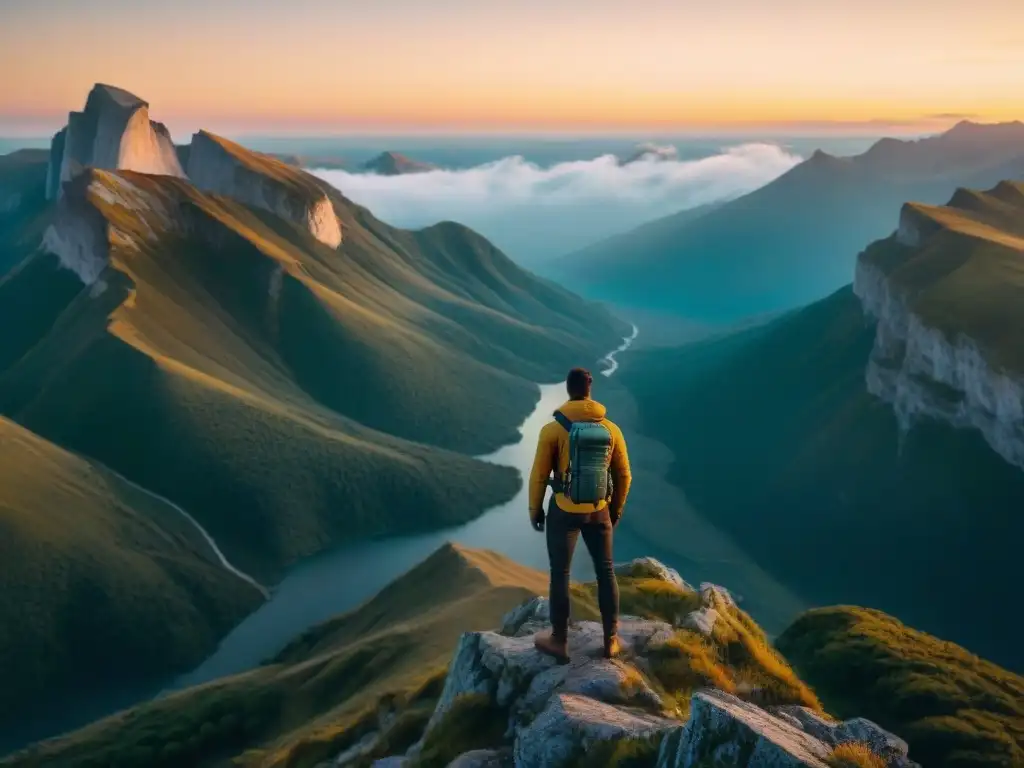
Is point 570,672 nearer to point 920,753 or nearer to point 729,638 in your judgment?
point 729,638

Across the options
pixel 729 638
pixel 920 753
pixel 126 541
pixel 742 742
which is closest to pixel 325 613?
pixel 126 541

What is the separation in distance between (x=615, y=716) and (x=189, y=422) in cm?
11562

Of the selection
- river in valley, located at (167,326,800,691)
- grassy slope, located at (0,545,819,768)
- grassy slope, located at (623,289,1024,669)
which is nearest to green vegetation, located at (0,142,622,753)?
river in valley, located at (167,326,800,691)

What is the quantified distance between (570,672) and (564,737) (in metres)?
2.78

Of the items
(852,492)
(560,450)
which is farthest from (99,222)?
(560,450)

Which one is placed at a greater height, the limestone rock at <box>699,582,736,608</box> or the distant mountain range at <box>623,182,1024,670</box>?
the limestone rock at <box>699,582,736,608</box>

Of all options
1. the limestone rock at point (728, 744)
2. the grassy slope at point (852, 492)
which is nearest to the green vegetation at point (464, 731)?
the limestone rock at point (728, 744)

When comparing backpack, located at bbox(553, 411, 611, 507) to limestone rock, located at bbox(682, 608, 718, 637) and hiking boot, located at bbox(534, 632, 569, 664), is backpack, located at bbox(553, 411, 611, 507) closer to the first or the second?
hiking boot, located at bbox(534, 632, 569, 664)

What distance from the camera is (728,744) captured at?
13.7m

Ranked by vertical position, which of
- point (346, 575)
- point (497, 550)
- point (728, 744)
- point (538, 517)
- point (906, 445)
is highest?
point (538, 517)

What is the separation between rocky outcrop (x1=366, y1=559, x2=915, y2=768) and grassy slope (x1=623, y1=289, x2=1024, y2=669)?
8952 cm

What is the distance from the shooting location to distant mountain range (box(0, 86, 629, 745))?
86750mm

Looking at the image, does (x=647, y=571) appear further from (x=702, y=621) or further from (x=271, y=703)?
(x=271, y=703)

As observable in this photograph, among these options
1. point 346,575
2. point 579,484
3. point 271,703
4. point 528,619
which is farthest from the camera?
point 346,575
